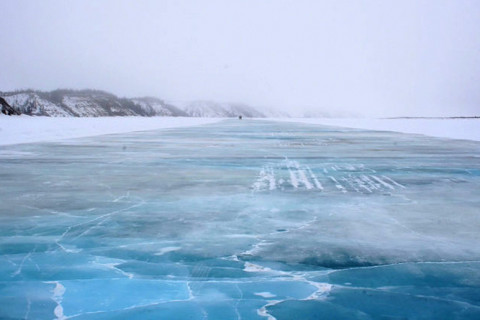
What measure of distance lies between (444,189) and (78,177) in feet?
22.0

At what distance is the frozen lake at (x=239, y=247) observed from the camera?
148 inches

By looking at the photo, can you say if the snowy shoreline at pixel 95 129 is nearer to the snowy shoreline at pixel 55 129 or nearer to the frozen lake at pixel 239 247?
the snowy shoreline at pixel 55 129

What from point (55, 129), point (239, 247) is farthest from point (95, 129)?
point (239, 247)

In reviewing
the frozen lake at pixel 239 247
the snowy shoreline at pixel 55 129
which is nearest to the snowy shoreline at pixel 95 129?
the snowy shoreline at pixel 55 129

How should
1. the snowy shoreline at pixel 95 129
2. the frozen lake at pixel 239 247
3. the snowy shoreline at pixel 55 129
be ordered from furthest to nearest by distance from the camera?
the snowy shoreline at pixel 95 129, the snowy shoreline at pixel 55 129, the frozen lake at pixel 239 247

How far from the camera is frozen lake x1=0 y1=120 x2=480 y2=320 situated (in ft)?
12.4

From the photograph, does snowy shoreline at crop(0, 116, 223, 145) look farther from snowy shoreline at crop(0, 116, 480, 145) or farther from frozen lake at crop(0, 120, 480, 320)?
frozen lake at crop(0, 120, 480, 320)

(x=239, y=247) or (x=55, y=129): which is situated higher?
(x=239, y=247)

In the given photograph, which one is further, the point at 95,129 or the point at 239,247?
the point at 95,129

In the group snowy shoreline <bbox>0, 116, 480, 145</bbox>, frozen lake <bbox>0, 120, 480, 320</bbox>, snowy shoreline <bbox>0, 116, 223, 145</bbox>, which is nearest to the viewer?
frozen lake <bbox>0, 120, 480, 320</bbox>

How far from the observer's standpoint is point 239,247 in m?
5.20

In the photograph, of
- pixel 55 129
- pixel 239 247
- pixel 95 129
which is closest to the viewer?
pixel 239 247

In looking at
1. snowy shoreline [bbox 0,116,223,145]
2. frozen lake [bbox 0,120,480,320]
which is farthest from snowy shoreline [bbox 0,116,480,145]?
frozen lake [bbox 0,120,480,320]

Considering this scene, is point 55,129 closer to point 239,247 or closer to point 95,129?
point 95,129
